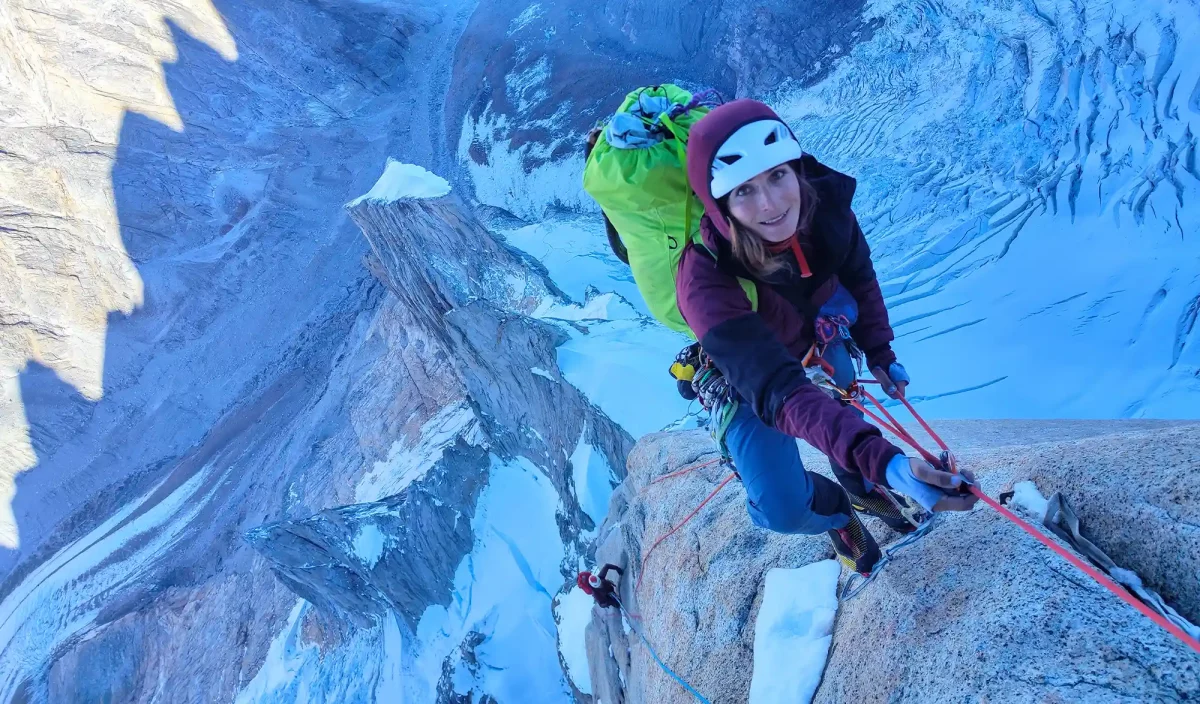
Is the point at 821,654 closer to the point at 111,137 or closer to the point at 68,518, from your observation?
the point at 68,518

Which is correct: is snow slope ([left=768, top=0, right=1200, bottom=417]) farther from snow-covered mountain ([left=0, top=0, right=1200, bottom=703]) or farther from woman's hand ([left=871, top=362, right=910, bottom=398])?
woman's hand ([left=871, top=362, right=910, bottom=398])

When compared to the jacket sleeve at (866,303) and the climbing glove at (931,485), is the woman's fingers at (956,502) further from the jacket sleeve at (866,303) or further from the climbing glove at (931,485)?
the jacket sleeve at (866,303)

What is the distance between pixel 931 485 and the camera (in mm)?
1897

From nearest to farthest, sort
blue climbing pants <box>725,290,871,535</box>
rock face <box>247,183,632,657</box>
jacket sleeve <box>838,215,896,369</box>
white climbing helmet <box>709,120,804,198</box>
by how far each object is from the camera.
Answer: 1. white climbing helmet <box>709,120,804,198</box>
2. jacket sleeve <box>838,215,896,369</box>
3. blue climbing pants <box>725,290,871,535</box>
4. rock face <box>247,183,632,657</box>

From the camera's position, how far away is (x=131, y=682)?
16625 mm

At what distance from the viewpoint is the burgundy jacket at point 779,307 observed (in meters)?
2.05

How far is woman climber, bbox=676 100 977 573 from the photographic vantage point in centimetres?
203

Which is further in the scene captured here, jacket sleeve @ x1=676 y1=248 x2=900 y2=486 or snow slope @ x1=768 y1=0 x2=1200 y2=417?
snow slope @ x1=768 y1=0 x2=1200 y2=417

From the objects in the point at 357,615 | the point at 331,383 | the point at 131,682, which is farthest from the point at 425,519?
the point at 131,682

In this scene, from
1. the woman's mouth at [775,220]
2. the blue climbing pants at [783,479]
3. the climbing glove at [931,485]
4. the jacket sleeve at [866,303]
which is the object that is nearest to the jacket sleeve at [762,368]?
the climbing glove at [931,485]

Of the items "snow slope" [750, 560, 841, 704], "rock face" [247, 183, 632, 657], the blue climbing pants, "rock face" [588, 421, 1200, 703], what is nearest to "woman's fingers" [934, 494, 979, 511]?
"rock face" [588, 421, 1200, 703]

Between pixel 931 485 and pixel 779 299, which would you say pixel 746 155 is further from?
pixel 931 485

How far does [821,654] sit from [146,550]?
77.4 ft

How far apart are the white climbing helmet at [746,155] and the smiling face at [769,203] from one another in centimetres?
4
